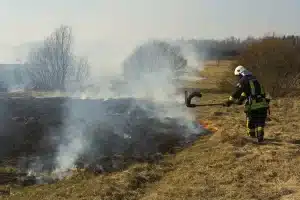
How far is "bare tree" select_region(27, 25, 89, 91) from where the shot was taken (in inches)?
1657

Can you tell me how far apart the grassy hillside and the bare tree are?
3396 cm

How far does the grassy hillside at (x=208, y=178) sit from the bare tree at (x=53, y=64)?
33965mm

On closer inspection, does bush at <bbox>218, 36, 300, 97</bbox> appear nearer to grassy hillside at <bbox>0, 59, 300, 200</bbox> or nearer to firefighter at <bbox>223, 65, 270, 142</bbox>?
grassy hillside at <bbox>0, 59, 300, 200</bbox>

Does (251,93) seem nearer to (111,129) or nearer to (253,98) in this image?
(253,98)

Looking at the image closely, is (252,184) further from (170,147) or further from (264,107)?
(170,147)

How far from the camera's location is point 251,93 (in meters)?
9.30

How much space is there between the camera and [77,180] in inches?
308

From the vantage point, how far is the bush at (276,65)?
2325 cm

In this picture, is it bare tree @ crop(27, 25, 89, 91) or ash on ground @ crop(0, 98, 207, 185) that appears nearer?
ash on ground @ crop(0, 98, 207, 185)

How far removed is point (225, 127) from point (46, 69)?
33.0 meters

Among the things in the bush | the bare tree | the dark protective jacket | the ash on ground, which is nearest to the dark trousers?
the dark protective jacket

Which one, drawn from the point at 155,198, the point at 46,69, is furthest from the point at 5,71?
the point at 155,198

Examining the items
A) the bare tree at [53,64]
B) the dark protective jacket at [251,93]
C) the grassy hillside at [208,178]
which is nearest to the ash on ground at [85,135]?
the grassy hillside at [208,178]

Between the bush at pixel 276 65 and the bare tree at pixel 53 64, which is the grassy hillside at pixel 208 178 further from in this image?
the bare tree at pixel 53 64
